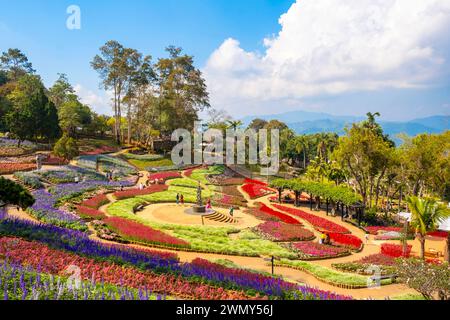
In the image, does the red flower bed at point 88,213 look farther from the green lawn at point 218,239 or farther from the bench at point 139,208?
the bench at point 139,208

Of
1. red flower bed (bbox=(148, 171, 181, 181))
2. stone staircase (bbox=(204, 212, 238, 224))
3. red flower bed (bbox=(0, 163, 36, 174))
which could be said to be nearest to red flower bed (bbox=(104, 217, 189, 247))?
stone staircase (bbox=(204, 212, 238, 224))

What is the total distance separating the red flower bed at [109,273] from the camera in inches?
549

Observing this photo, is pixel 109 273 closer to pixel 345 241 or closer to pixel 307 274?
pixel 307 274

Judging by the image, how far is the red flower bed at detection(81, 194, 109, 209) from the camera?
3431 centimetres

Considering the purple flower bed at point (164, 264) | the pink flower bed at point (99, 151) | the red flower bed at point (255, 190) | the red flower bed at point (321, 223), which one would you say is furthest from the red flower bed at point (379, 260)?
the pink flower bed at point (99, 151)

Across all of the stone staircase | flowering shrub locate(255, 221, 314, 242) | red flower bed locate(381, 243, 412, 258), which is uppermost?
the stone staircase

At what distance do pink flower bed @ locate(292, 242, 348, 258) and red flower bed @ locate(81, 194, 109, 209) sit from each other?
20.3 metres

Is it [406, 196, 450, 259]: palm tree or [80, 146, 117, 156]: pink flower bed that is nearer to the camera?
[406, 196, 450, 259]: palm tree

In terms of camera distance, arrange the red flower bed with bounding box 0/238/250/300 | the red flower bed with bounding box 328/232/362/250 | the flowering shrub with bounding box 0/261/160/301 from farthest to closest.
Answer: the red flower bed with bounding box 328/232/362/250 < the red flower bed with bounding box 0/238/250/300 < the flowering shrub with bounding box 0/261/160/301

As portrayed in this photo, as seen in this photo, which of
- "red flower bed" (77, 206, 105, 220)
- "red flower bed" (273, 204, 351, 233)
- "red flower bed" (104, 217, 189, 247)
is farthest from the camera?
"red flower bed" (273, 204, 351, 233)

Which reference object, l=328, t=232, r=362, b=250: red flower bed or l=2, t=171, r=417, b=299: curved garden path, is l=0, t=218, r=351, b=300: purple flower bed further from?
l=328, t=232, r=362, b=250: red flower bed

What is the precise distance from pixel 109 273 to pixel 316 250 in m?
18.2

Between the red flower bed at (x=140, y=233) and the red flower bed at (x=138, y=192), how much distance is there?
11330 mm

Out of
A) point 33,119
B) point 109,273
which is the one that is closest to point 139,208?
point 109,273
